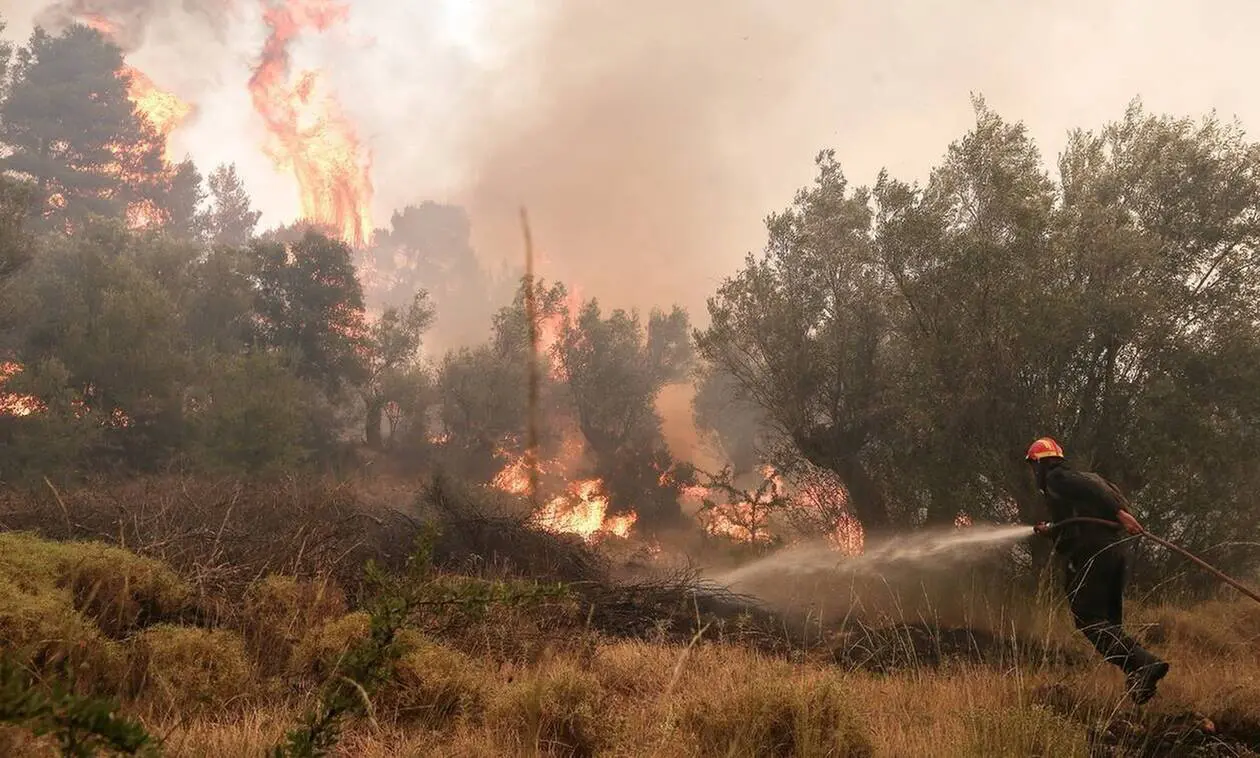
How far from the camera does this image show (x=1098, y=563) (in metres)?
6.15

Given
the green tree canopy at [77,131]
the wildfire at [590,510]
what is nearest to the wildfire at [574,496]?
the wildfire at [590,510]

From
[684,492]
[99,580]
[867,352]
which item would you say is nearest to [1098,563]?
[99,580]

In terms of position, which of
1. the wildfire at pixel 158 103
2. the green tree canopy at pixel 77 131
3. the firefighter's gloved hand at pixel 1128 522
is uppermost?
the wildfire at pixel 158 103

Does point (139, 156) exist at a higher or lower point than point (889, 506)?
higher

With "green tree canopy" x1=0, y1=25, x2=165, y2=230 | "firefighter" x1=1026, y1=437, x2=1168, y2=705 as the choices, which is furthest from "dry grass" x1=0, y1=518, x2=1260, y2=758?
"green tree canopy" x1=0, y1=25, x2=165, y2=230

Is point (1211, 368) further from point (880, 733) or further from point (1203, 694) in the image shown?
point (880, 733)

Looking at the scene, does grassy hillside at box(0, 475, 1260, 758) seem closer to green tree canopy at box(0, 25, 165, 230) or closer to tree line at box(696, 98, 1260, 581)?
tree line at box(696, 98, 1260, 581)

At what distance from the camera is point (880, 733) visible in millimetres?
4199

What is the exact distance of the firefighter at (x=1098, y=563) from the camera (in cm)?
549

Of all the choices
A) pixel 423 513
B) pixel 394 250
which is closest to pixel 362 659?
pixel 423 513

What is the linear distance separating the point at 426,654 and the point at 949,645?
7461 mm

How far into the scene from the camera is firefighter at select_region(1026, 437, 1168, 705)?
549cm

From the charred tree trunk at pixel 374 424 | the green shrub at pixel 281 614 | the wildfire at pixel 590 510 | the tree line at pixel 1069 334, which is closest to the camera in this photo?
the green shrub at pixel 281 614

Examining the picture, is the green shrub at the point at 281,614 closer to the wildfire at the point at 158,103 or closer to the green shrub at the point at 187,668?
the green shrub at the point at 187,668
